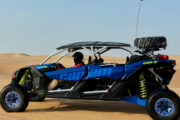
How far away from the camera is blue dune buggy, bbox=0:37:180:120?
6.51m

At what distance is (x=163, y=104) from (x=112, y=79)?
123cm

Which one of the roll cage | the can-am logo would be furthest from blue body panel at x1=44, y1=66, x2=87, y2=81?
the roll cage

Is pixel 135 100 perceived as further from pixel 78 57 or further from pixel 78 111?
pixel 78 57

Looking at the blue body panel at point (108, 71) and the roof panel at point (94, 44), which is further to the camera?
the roof panel at point (94, 44)

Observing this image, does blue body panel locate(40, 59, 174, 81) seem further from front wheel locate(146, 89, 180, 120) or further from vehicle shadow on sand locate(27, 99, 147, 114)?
vehicle shadow on sand locate(27, 99, 147, 114)

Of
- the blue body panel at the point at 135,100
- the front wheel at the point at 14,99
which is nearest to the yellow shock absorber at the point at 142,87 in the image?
the blue body panel at the point at 135,100

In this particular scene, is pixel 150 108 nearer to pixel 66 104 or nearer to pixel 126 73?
pixel 126 73

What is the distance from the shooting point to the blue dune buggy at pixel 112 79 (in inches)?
256

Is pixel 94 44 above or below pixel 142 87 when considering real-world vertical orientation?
above

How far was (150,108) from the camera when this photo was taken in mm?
6215

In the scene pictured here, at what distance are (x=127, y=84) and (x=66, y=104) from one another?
247 cm

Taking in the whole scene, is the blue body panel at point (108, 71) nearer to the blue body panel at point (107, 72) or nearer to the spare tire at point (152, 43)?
the blue body panel at point (107, 72)

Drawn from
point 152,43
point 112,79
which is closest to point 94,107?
point 112,79

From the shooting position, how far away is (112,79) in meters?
6.59
